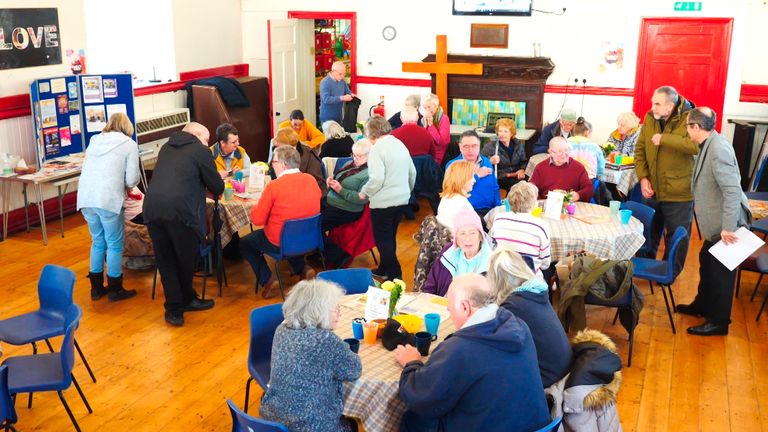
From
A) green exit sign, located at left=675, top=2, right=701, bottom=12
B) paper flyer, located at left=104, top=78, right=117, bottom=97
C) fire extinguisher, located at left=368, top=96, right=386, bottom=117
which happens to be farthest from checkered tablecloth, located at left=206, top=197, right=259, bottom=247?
green exit sign, located at left=675, top=2, right=701, bottom=12

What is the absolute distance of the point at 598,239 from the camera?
18.6 feet

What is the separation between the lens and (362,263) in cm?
745

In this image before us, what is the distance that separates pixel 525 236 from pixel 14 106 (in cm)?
561

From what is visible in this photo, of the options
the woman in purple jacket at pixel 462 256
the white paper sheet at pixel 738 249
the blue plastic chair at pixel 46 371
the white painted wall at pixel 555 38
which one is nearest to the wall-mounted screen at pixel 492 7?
the white painted wall at pixel 555 38

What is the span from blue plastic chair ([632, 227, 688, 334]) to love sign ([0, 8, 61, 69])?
622 cm

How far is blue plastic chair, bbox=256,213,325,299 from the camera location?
614cm

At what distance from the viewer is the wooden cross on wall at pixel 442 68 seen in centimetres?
1078

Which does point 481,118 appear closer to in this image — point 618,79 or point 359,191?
point 618,79

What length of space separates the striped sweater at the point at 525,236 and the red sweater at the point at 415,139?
3.19 metres

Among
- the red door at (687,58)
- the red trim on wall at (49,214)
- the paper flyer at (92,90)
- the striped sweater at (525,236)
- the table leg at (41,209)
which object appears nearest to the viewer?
the striped sweater at (525,236)

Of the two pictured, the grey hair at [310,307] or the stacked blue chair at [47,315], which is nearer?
the grey hair at [310,307]

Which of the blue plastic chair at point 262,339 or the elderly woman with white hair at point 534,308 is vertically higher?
the elderly woman with white hair at point 534,308

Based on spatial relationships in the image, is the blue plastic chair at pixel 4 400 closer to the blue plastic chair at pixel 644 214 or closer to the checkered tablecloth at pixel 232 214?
the checkered tablecloth at pixel 232 214

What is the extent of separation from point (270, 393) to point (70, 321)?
157 centimetres
